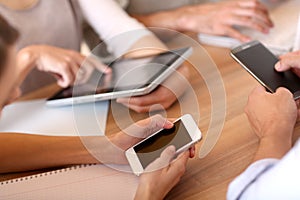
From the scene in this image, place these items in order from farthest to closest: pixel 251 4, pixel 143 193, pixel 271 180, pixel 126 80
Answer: pixel 251 4 < pixel 126 80 < pixel 143 193 < pixel 271 180

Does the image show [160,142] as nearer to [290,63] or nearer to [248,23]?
[290,63]

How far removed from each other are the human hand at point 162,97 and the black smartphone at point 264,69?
0.11m

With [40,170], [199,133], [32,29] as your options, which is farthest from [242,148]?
[32,29]

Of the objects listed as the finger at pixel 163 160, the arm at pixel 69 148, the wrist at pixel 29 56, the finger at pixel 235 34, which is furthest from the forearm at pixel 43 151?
the finger at pixel 235 34

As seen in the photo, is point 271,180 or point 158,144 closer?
point 271,180

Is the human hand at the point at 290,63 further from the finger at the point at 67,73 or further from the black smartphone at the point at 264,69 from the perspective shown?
the finger at the point at 67,73

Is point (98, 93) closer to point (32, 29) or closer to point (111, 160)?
point (111, 160)

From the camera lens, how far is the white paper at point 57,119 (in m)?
0.80

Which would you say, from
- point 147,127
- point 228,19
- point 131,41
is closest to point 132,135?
point 147,127

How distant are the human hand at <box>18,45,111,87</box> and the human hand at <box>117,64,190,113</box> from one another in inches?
5.6

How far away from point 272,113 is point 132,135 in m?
0.22

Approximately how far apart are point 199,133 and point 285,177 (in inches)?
8.5

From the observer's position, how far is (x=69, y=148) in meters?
0.75

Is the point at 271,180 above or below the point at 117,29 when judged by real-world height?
above
